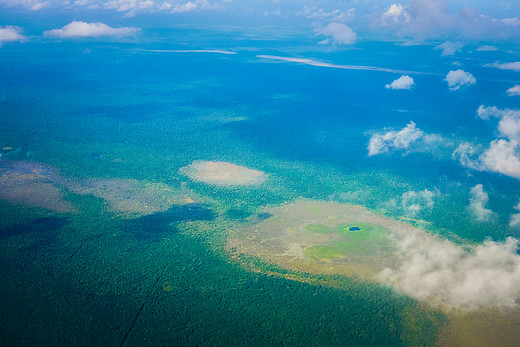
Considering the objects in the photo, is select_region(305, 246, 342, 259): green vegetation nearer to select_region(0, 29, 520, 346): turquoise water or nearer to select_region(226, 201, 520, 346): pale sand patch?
select_region(226, 201, 520, 346): pale sand patch

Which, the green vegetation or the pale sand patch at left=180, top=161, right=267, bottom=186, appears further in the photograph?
the pale sand patch at left=180, top=161, right=267, bottom=186

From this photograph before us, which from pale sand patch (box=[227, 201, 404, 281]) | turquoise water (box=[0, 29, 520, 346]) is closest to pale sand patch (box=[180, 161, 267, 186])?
turquoise water (box=[0, 29, 520, 346])

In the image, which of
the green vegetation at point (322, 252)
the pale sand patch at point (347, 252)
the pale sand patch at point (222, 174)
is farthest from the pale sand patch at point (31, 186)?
the green vegetation at point (322, 252)

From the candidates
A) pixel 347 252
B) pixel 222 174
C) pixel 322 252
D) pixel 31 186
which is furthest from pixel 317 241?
pixel 31 186

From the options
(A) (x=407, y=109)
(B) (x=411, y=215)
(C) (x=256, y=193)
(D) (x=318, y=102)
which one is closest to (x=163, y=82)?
(D) (x=318, y=102)

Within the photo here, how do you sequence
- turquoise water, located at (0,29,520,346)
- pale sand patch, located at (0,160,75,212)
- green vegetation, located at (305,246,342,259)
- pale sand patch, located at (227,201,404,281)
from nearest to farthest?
turquoise water, located at (0,29,520,346)
pale sand patch, located at (227,201,404,281)
green vegetation, located at (305,246,342,259)
pale sand patch, located at (0,160,75,212)

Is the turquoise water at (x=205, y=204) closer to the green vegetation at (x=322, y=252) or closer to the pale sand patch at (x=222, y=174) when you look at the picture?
the pale sand patch at (x=222, y=174)
